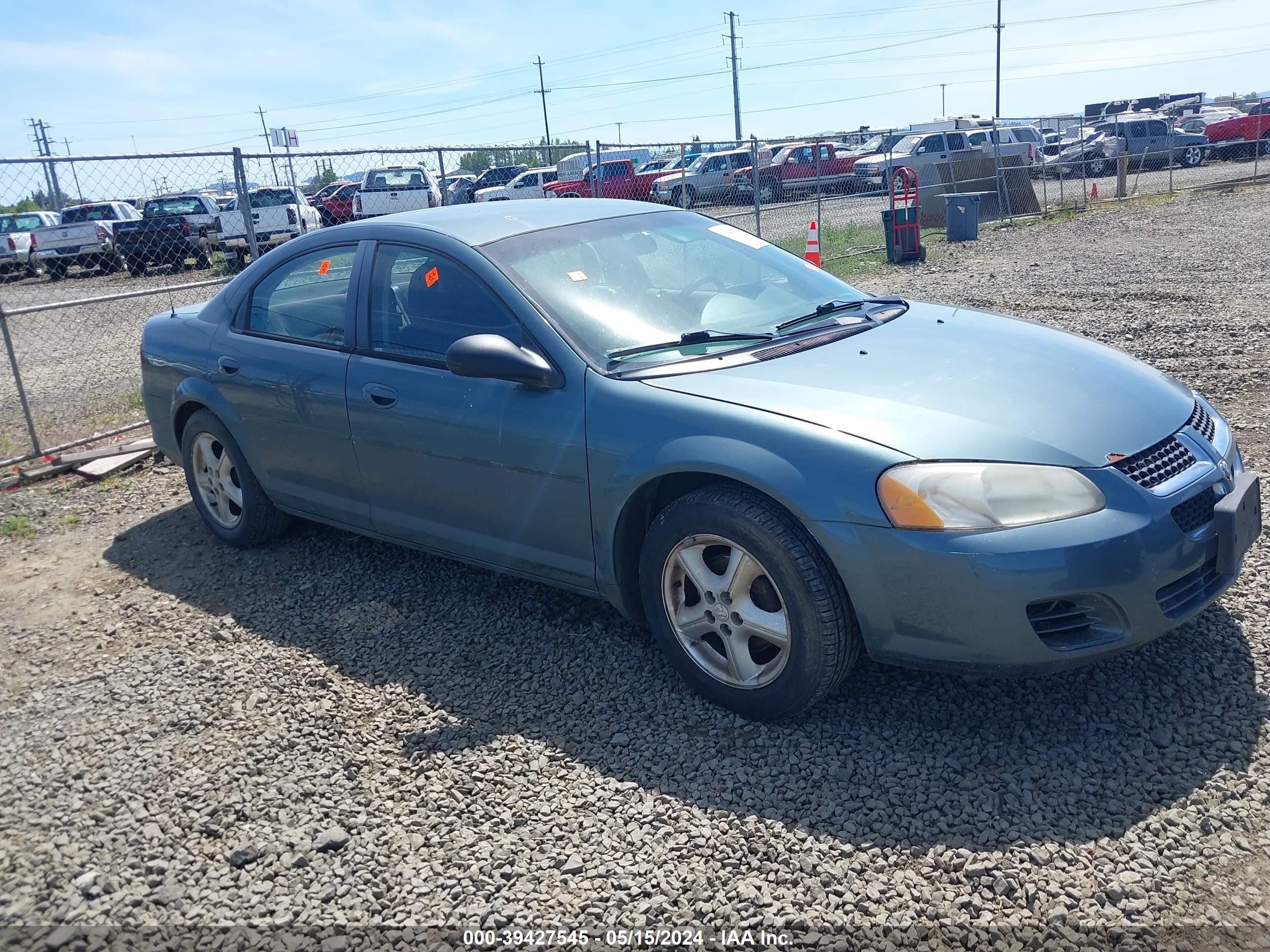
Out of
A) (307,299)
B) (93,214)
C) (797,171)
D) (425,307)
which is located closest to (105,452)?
(307,299)

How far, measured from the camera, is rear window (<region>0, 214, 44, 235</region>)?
88.5 feet

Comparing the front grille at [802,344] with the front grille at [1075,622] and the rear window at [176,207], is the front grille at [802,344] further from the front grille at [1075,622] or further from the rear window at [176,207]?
the rear window at [176,207]

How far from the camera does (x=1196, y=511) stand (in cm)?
306

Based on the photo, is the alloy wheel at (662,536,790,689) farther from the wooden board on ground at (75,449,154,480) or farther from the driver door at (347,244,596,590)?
the wooden board on ground at (75,449,154,480)

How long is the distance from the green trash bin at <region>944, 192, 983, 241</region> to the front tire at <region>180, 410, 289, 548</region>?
586 inches

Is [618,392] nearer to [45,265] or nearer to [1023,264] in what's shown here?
[1023,264]

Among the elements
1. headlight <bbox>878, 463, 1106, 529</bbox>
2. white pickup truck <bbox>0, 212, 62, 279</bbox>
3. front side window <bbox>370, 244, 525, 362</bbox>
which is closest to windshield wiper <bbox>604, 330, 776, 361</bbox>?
front side window <bbox>370, 244, 525, 362</bbox>

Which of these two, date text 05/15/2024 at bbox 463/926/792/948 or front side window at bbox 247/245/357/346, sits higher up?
front side window at bbox 247/245/357/346

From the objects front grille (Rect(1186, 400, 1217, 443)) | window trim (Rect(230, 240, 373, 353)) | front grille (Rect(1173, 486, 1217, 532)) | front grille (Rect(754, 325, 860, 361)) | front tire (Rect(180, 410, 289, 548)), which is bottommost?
front tire (Rect(180, 410, 289, 548))

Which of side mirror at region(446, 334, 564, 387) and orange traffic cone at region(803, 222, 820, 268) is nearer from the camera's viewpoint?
side mirror at region(446, 334, 564, 387)

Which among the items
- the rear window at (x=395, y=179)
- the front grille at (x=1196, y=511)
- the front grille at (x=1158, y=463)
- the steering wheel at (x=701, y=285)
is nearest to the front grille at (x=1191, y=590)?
the front grille at (x=1196, y=511)

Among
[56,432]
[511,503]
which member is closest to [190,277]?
[56,432]

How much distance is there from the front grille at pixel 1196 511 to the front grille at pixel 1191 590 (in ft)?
0.41

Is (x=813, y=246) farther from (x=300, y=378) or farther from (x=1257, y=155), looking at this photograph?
(x=1257, y=155)
